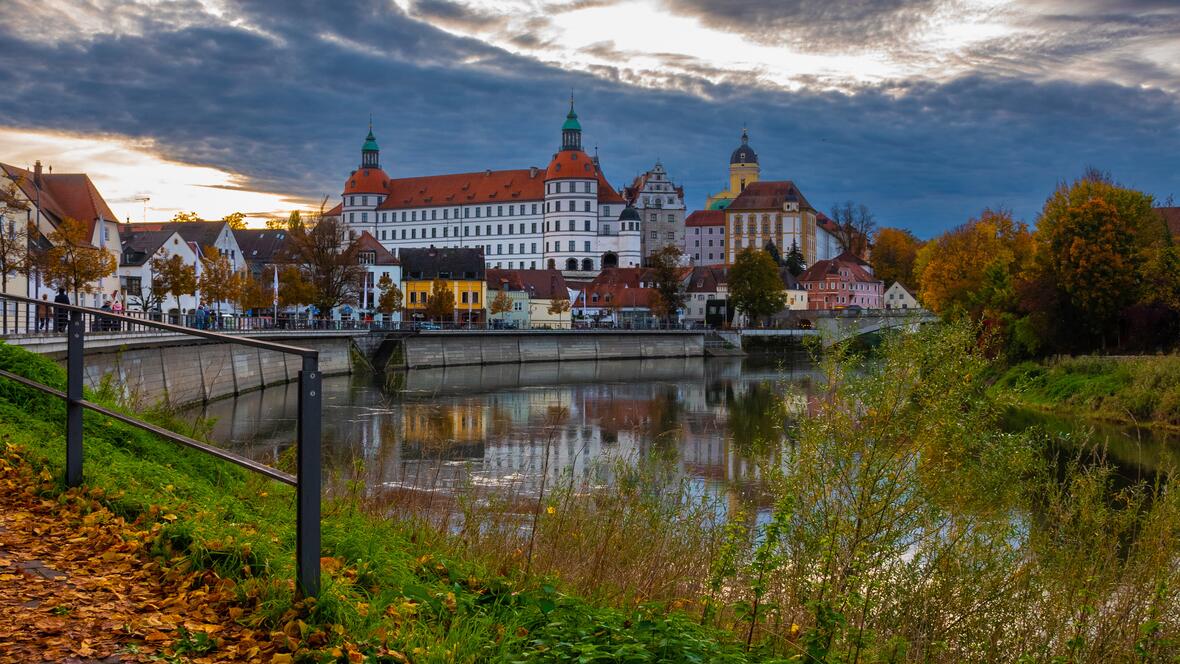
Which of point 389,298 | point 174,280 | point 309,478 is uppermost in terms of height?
point 174,280

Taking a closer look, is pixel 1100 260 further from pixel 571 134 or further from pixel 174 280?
pixel 571 134

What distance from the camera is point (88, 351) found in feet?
84.9

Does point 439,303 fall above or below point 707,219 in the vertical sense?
below

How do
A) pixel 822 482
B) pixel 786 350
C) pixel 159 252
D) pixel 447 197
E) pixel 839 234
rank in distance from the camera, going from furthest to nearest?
pixel 839 234, pixel 447 197, pixel 786 350, pixel 159 252, pixel 822 482

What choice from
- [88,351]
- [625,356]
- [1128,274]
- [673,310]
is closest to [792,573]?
[88,351]

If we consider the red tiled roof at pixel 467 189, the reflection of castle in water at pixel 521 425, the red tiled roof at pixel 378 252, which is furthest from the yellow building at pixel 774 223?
the reflection of castle in water at pixel 521 425

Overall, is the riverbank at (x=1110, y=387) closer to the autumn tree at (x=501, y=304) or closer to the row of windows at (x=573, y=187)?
the autumn tree at (x=501, y=304)

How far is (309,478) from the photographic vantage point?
15.1 feet

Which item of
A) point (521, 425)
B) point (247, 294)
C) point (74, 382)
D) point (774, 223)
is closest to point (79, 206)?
point (247, 294)

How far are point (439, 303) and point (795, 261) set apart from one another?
70.8 m

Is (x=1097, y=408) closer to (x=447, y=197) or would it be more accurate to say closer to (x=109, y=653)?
(x=109, y=653)

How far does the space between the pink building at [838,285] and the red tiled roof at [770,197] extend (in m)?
30.1

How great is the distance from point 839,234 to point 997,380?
13792 cm

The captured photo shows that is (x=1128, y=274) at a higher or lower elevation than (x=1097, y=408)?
higher
